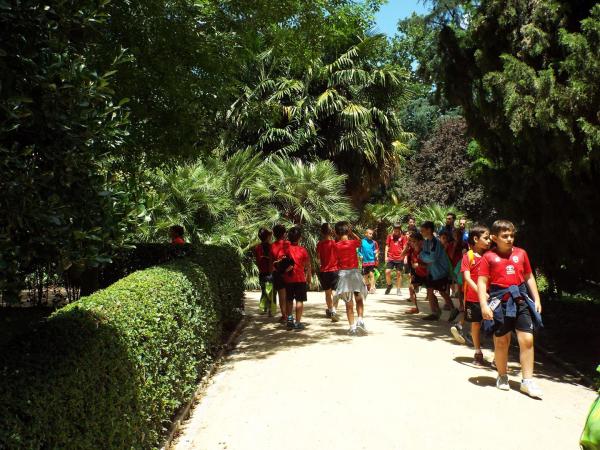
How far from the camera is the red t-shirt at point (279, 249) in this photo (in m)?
10.3

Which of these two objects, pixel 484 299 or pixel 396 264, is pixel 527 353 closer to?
pixel 484 299

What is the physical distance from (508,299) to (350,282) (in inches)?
131

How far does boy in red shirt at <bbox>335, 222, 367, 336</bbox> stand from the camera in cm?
933

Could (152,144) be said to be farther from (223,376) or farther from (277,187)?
(277,187)

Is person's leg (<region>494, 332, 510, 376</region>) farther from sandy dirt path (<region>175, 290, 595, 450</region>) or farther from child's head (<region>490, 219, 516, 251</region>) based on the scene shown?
child's head (<region>490, 219, 516, 251</region>)

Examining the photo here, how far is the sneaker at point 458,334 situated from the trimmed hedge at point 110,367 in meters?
3.50

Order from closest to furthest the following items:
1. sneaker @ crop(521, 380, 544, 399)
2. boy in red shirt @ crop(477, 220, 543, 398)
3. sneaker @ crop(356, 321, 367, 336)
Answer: sneaker @ crop(521, 380, 544, 399) < boy in red shirt @ crop(477, 220, 543, 398) < sneaker @ crop(356, 321, 367, 336)

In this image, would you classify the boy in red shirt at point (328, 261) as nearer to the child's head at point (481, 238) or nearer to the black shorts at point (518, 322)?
the child's head at point (481, 238)

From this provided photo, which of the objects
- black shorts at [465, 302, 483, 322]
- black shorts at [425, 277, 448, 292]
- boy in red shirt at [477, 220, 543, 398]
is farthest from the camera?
black shorts at [425, 277, 448, 292]

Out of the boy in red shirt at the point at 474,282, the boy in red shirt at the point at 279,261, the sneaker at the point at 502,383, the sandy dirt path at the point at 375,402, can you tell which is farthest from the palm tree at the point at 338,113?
the sneaker at the point at 502,383

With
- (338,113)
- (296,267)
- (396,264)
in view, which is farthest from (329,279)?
(338,113)

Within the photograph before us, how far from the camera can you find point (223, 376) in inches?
285

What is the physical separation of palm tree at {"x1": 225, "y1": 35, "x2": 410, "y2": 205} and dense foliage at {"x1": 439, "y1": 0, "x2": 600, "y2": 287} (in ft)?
33.2

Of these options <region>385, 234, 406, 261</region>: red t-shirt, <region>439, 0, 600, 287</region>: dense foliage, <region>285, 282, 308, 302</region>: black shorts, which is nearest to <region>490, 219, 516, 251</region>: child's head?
<region>439, 0, 600, 287</region>: dense foliage
